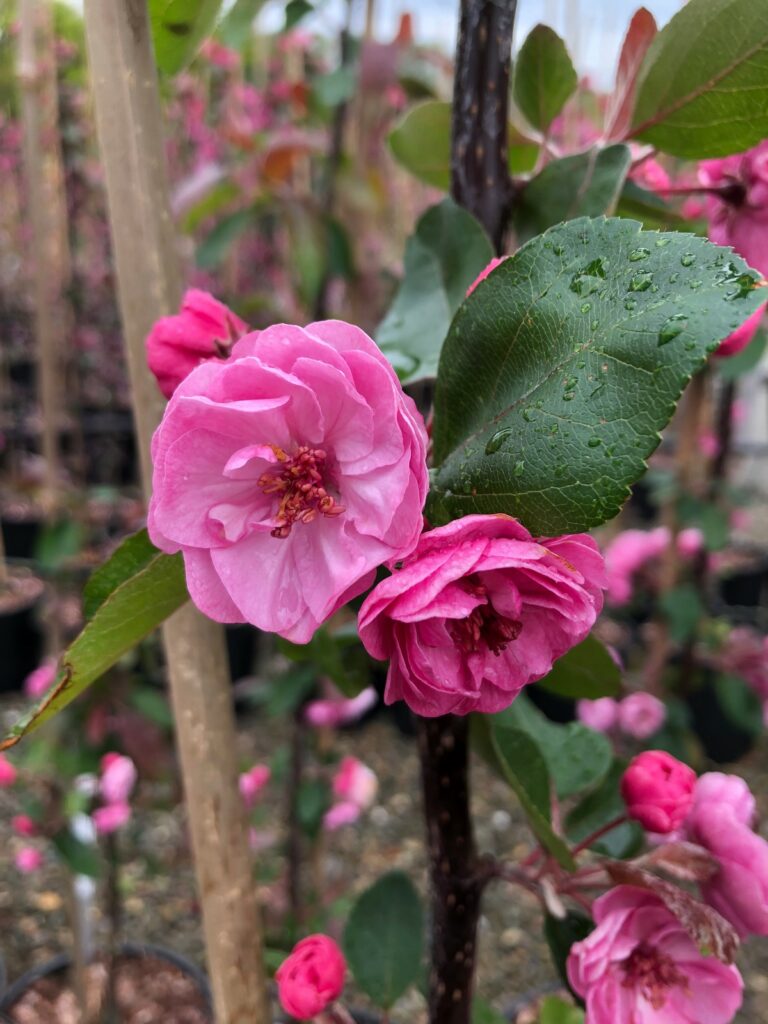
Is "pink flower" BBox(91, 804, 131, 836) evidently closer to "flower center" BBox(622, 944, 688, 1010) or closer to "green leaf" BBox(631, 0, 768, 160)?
"flower center" BBox(622, 944, 688, 1010)

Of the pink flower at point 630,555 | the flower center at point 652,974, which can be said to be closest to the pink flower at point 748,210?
the flower center at point 652,974

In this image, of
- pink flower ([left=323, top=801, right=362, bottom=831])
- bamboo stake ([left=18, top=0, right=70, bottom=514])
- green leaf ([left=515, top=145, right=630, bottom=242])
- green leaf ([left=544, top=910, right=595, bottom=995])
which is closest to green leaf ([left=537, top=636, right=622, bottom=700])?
green leaf ([left=544, top=910, right=595, bottom=995])

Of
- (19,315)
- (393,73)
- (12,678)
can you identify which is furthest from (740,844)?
(19,315)

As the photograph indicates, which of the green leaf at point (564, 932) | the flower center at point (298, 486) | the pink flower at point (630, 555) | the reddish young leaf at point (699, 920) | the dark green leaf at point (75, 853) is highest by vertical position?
the flower center at point (298, 486)

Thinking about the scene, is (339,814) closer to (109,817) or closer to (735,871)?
(109,817)

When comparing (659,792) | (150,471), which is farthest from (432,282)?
(659,792)

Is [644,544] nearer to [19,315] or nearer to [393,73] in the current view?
[393,73]

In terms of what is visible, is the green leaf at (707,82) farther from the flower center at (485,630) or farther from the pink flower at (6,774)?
the pink flower at (6,774)
